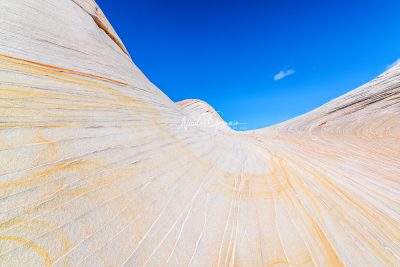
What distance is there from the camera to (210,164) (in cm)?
139

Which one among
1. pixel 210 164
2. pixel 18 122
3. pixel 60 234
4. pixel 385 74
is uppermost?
pixel 385 74

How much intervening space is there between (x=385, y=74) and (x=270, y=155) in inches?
110

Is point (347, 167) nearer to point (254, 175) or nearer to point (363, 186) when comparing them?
point (363, 186)

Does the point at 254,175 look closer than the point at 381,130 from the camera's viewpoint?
Yes

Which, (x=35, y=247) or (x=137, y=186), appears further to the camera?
(x=137, y=186)

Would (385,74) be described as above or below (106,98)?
above

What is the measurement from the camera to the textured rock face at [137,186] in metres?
0.68

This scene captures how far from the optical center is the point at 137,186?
933 mm

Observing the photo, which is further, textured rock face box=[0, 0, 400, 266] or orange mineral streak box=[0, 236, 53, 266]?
textured rock face box=[0, 0, 400, 266]

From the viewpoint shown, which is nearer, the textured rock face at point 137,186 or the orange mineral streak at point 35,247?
the orange mineral streak at point 35,247

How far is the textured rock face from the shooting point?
26.7 inches

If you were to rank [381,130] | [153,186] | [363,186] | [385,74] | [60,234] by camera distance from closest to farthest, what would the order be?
[60,234] → [153,186] → [363,186] → [381,130] → [385,74]

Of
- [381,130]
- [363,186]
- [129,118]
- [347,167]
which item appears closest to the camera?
[129,118]

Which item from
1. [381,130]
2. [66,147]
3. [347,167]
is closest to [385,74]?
[381,130]
